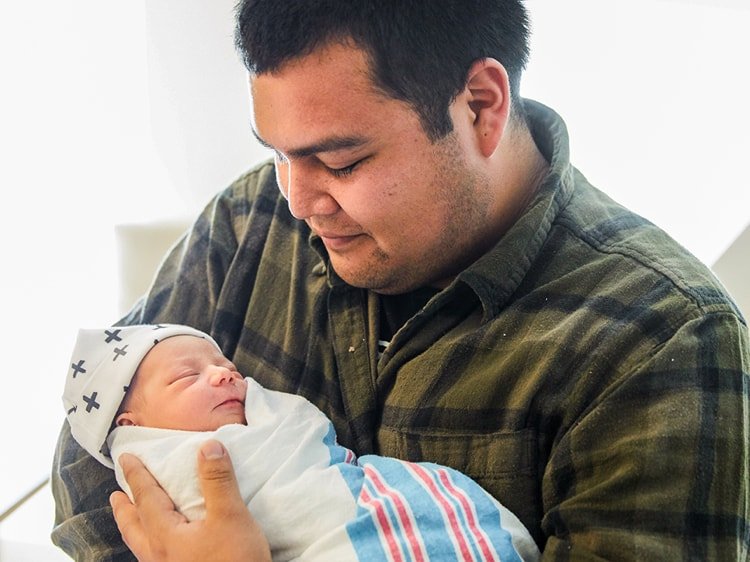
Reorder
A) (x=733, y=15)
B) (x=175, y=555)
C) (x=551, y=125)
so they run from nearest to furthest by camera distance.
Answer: (x=175, y=555) < (x=551, y=125) < (x=733, y=15)

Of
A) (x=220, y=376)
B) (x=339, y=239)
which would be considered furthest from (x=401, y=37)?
(x=220, y=376)

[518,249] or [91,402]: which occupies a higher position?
[518,249]

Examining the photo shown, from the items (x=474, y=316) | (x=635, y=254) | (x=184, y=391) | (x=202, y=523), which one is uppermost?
(x=635, y=254)

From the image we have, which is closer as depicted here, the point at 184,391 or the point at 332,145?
the point at 332,145

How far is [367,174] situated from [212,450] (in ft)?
1.47

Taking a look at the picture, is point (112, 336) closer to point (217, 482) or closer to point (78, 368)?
point (78, 368)

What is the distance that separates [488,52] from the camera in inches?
45.6

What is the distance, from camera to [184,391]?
121 cm

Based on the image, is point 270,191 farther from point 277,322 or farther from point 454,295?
point 454,295

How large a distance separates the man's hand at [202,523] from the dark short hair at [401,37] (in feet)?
1.83

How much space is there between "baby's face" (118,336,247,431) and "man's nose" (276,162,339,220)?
29 cm

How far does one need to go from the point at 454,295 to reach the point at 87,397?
0.61 meters

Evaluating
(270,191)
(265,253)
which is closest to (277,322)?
(265,253)

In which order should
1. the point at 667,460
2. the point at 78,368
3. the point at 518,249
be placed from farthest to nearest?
the point at 78,368 < the point at 518,249 < the point at 667,460
